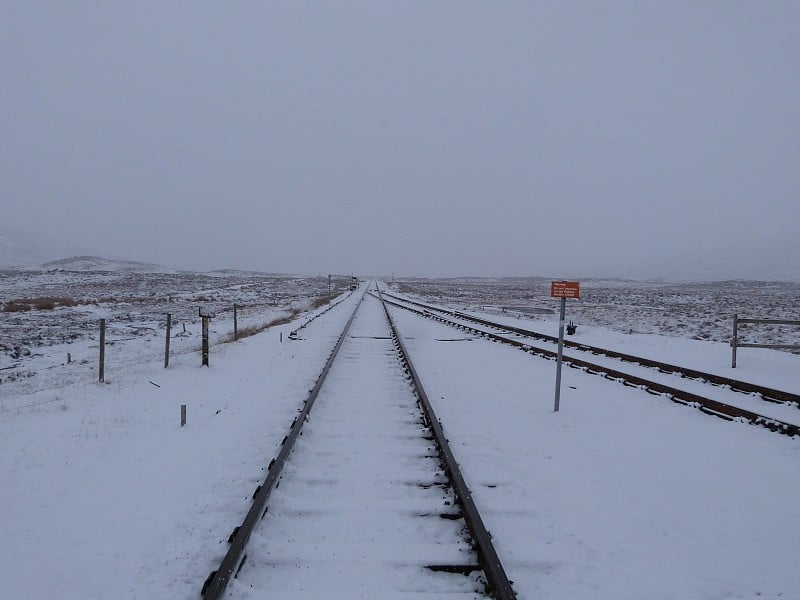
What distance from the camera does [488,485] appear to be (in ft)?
16.3

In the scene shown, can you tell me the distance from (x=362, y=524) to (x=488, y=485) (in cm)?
145

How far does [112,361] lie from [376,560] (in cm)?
1384

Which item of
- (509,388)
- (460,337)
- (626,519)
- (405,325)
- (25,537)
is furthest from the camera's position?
(405,325)

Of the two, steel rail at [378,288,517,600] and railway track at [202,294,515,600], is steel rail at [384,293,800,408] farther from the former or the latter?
steel rail at [378,288,517,600]

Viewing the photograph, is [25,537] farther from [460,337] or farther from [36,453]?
[460,337]

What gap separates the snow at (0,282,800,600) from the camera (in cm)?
357

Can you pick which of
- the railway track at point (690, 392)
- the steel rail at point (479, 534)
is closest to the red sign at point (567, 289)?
the steel rail at point (479, 534)

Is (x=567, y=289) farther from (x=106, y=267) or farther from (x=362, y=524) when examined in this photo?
(x=106, y=267)

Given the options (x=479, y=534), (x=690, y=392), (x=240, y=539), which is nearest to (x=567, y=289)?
(x=690, y=392)

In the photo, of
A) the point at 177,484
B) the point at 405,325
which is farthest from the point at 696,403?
the point at 405,325

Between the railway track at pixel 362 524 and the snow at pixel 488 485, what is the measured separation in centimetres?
17

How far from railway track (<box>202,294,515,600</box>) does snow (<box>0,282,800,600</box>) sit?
0.55 feet

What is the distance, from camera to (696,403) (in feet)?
27.2

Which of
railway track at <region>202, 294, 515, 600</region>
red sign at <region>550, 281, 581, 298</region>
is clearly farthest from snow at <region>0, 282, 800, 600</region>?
red sign at <region>550, 281, 581, 298</region>
